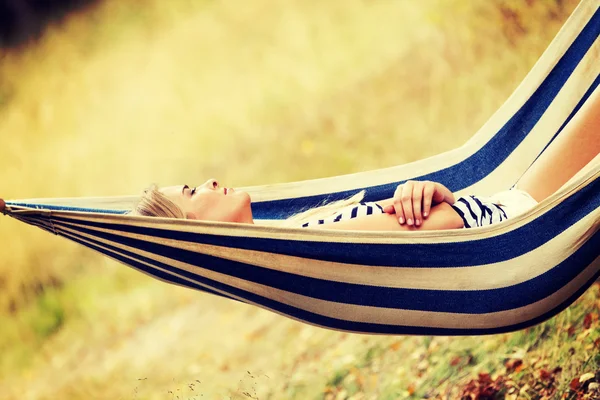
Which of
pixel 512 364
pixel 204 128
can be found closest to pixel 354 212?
pixel 512 364

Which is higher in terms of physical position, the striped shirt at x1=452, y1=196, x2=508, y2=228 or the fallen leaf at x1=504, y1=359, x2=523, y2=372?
the fallen leaf at x1=504, y1=359, x2=523, y2=372

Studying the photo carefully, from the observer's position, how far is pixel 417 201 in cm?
160

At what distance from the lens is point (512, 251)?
58.0 inches

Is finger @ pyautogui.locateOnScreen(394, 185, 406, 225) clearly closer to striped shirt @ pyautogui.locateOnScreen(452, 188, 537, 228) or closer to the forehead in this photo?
striped shirt @ pyautogui.locateOnScreen(452, 188, 537, 228)

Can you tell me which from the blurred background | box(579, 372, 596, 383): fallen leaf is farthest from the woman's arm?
the blurred background

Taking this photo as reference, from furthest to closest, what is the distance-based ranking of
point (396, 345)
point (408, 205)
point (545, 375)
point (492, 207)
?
point (396, 345) → point (545, 375) → point (492, 207) → point (408, 205)

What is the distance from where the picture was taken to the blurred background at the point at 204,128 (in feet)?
11.2

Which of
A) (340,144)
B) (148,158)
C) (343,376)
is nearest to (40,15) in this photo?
(148,158)

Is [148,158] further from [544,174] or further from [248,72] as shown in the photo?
[544,174]

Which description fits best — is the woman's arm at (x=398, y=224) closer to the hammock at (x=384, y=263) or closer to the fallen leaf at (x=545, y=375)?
the hammock at (x=384, y=263)

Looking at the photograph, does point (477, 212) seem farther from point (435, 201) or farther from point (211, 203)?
point (211, 203)

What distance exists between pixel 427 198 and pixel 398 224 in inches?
3.5

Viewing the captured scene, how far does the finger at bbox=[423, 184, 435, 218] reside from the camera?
160cm

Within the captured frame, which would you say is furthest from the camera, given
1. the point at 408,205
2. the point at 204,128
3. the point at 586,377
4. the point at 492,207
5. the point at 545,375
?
the point at 204,128
